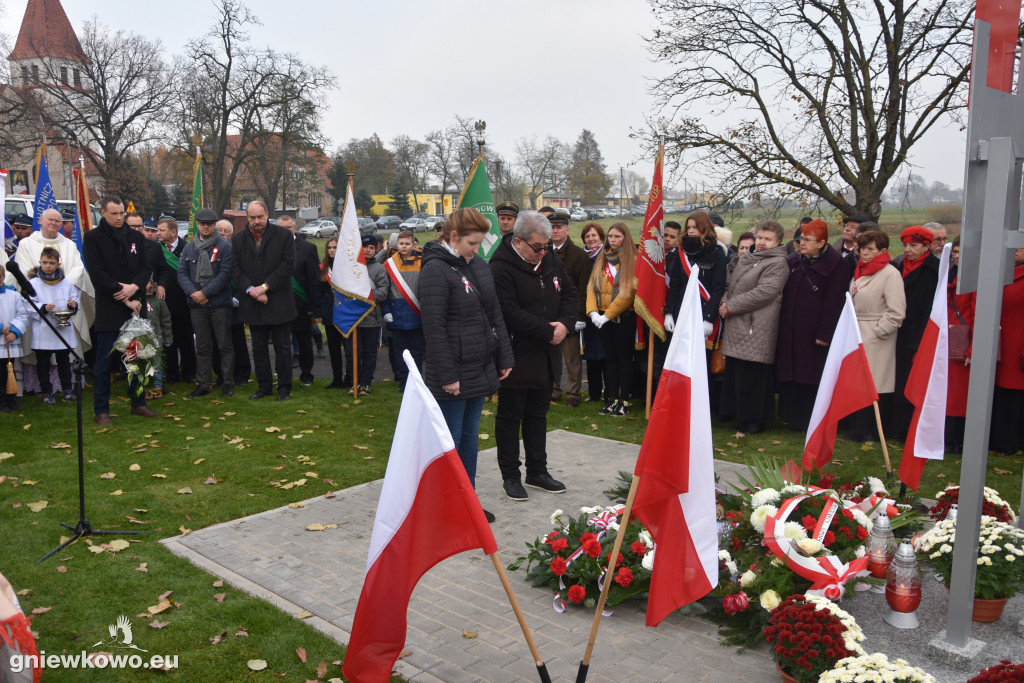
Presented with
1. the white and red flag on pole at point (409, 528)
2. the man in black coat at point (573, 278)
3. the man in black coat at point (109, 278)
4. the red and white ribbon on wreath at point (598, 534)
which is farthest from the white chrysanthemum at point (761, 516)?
the man in black coat at point (109, 278)

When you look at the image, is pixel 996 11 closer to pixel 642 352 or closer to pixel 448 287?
pixel 448 287

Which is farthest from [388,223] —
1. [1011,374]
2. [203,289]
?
[1011,374]

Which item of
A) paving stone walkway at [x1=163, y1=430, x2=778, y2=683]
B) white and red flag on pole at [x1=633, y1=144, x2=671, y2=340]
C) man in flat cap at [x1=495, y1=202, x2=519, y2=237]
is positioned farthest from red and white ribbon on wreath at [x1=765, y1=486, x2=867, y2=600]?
man in flat cap at [x1=495, y1=202, x2=519, y2=237]

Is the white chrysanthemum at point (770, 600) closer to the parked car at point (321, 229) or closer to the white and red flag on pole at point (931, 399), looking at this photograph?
the white and red flag on pole at point (931, 399)

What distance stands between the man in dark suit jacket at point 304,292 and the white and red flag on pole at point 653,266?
16.2 ft

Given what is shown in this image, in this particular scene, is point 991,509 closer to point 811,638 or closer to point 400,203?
point 811,638

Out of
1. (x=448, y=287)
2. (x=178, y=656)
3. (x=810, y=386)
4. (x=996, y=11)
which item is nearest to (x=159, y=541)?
(x=178, y=656)

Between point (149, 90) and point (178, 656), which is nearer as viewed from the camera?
point (178, 656)

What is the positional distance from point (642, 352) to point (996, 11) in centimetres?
669

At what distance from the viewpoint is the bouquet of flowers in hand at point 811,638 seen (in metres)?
3.55

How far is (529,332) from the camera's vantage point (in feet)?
21.2

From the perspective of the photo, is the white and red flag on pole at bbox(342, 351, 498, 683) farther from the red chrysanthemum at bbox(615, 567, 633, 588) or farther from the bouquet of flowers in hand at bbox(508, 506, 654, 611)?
the red chrysanthemum at bbox(615, 567, 633, 588)

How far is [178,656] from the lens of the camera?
159 inches

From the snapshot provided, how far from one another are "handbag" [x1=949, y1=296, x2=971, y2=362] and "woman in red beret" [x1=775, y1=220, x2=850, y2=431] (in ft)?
3.54
